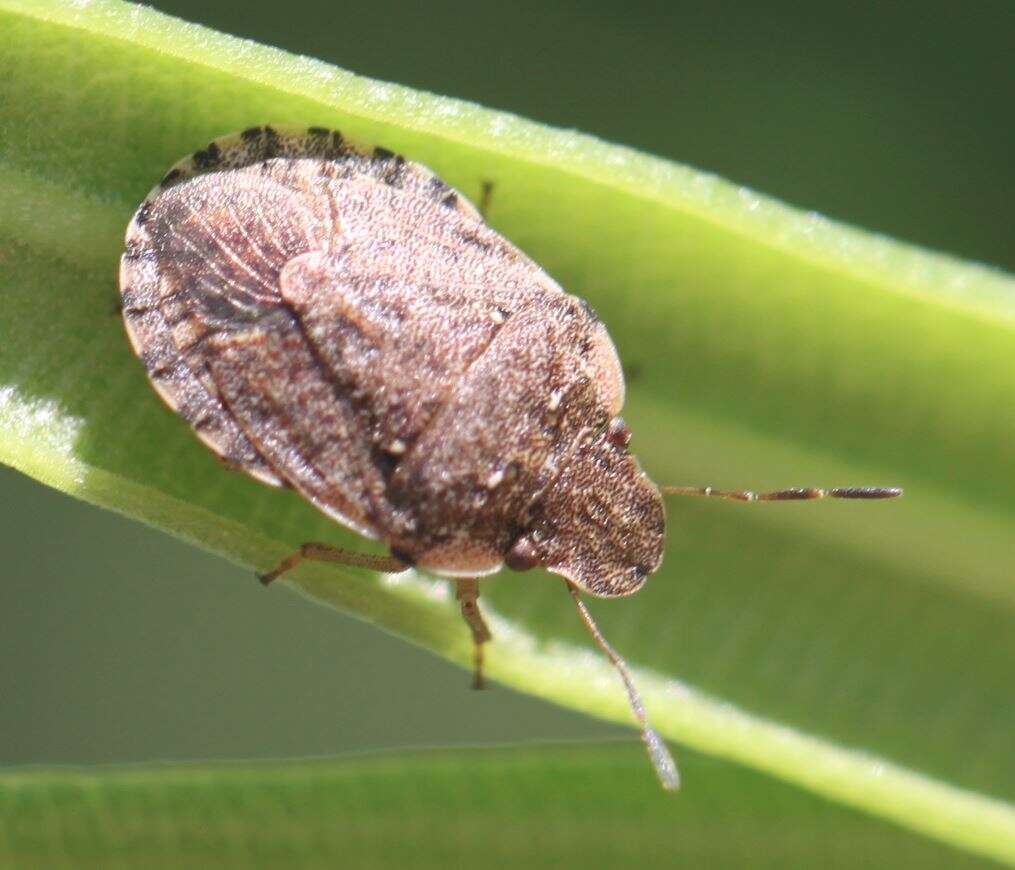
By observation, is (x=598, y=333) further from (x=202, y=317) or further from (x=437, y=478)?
(x=202, y=317)

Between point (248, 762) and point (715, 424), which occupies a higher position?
point (715, 424)

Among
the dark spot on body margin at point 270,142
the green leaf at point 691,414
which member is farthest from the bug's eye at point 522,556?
the dark spot on body margin at point 270,142

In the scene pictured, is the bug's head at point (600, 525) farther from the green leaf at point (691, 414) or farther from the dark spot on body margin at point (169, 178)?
the dark spot on body margin at point (169, 178)

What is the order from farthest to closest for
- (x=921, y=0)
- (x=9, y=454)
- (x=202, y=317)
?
(x=921, y=0), (x=202, y=317), (x=9, y=454)

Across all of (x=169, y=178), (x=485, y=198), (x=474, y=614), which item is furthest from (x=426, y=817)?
(x=169, y=178)

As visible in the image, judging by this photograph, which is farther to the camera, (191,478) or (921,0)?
(921,0)

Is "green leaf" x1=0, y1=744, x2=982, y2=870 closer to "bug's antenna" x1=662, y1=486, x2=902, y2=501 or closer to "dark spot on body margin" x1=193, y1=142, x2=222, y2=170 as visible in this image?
"bug's antenna" x1=662, y1=486, x2=902, y2=501

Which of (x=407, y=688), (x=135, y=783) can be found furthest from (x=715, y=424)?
(x=407, y=688)

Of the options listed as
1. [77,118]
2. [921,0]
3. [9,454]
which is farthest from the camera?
[921,0]
